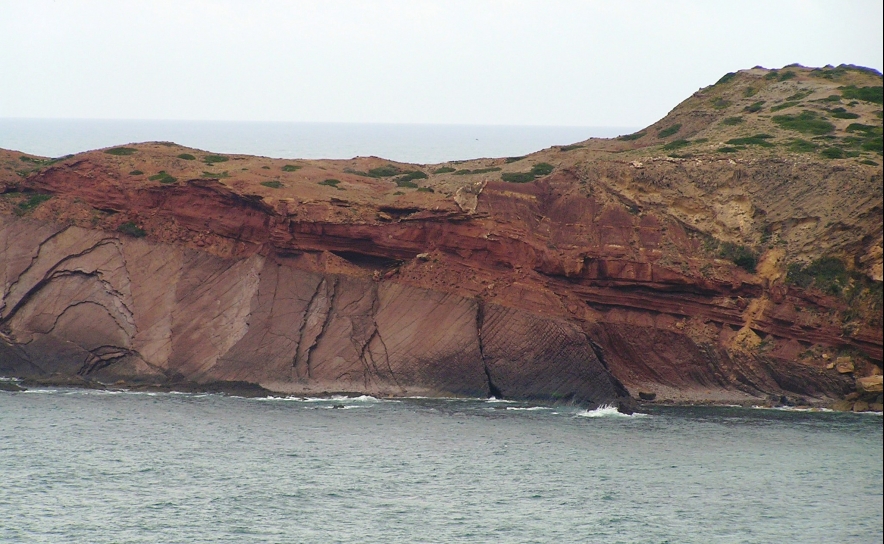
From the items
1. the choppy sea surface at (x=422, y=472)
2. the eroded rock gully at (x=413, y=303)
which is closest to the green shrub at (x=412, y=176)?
the eroded rock gully at (x=413, y=303)

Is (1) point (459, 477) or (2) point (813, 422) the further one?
(2) point (813, 422)

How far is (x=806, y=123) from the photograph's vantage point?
253 ft

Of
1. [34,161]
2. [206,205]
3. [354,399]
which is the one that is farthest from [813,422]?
[34,161]

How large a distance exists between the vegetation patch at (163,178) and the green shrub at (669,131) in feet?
116

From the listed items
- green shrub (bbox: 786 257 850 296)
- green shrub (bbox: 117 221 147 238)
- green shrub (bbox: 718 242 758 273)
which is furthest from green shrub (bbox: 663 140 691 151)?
green shrub (bbox: 117 221 147 238)

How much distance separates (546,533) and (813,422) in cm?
2179

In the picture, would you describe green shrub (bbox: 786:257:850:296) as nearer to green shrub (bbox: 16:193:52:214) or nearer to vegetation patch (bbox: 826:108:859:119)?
vegetation patch (bbox: 826:108:859:119)

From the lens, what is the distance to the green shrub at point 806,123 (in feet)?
248

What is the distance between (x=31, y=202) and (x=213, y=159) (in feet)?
41.2

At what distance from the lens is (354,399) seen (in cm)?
6862

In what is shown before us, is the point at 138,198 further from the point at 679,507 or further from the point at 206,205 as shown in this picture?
the point at 679,507

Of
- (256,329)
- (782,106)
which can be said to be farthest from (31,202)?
(782,106)

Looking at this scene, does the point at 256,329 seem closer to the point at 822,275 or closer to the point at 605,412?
the point at 605,412

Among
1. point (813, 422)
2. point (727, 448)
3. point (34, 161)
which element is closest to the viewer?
point (727, 448)
